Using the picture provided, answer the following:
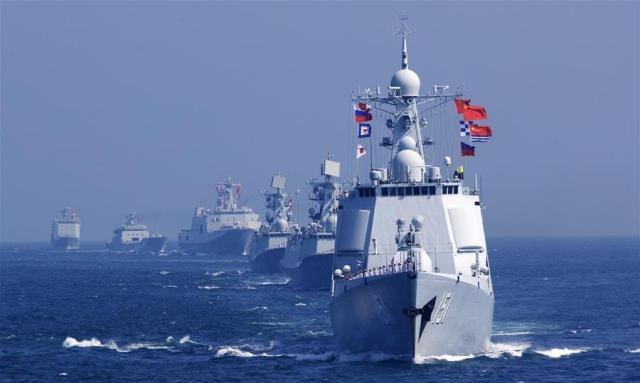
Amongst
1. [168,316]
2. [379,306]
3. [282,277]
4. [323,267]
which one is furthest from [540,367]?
[282,277]

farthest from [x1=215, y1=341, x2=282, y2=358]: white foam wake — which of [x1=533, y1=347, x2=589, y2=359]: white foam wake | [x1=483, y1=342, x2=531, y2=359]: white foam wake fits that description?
[x1=533, y1=347, x2=589, y2=359]: white foam wake

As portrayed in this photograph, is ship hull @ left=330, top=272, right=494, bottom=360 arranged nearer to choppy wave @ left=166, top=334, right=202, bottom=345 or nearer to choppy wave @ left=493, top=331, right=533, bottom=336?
choppy wave @ left=493, top=331, right=533, bottom=336

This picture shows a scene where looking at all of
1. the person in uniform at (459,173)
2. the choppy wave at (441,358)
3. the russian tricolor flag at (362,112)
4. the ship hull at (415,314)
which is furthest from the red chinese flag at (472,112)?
the choppy wave at (441,358)

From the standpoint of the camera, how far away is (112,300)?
299 ft

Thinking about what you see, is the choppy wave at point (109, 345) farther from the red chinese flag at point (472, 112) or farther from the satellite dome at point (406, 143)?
the red chinese flag at point (472, 112)

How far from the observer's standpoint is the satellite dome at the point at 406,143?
54.4 metres

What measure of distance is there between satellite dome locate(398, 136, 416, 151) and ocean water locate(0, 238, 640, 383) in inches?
391

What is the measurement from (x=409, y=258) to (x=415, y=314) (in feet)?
7.24

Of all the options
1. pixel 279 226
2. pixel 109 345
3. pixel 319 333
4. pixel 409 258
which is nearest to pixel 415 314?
pixel 409 258

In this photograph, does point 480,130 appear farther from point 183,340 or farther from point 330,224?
point 330,224

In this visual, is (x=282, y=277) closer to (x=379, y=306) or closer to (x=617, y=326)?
(x=617, y=326)

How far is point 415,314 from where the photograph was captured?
4288 centimetres

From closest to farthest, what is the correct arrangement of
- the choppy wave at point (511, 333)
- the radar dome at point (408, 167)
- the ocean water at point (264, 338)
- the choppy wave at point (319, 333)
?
the ocean water at point (264, 338), the radar dome at point (408, 167), the choppy wave at point (511, 333), the choppy wave at point (319, 333)

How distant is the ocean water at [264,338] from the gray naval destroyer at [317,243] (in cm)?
287
